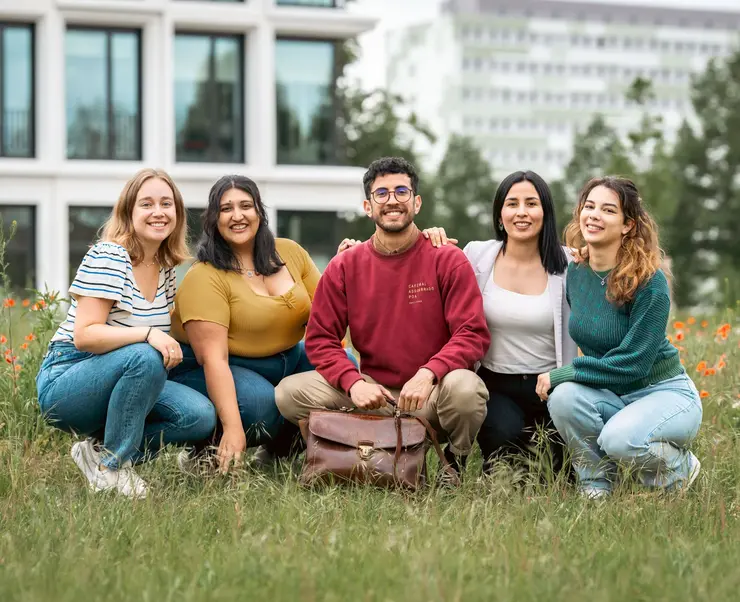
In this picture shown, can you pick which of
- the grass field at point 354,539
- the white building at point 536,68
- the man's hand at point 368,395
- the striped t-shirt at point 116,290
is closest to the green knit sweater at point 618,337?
the grass field at point 354,539

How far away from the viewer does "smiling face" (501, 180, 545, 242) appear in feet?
19.7

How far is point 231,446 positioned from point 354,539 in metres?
1.48

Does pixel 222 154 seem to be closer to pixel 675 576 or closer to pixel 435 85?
pixel 675 576

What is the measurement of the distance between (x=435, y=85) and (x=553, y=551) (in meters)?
130

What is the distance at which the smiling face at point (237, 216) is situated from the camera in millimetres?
6141

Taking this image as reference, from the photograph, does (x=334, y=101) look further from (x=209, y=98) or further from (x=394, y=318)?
(x=394, y=318)

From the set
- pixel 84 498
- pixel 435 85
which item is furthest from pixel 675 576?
pixel 435 85

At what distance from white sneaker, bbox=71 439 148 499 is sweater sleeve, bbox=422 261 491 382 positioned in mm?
1423

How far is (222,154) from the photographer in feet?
86.8

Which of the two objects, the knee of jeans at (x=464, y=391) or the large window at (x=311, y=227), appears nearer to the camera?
the knee of jeans at (x=464, y=391)

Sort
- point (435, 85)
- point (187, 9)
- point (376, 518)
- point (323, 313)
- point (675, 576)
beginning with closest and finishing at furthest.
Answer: point (675, 576), point (376, 518), point (323, 313), point (187, 9), point (435, 85)

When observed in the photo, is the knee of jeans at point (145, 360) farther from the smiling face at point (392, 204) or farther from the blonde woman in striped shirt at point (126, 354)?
the smiling face at point (392, 204)

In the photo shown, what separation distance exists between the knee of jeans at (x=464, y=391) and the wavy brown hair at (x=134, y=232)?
4.75ft

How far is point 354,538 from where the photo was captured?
4.56 meters
